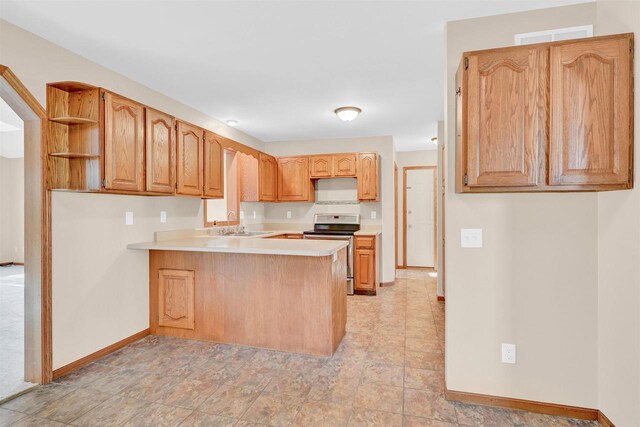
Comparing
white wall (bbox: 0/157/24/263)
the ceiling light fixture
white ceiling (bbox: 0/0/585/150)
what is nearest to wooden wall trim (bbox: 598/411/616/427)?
white ceiling (bbox: 0/0/585/150)

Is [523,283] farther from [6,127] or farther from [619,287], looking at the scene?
[6,127]

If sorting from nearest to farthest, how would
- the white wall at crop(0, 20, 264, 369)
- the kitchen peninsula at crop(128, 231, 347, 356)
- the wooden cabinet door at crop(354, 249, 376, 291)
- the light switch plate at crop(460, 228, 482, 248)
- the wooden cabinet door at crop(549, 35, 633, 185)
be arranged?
the wooden cabinet door at crop(549, 35, 633, 185), the light switch plate at crop(460, 228, 482, 248), the white wall at crop(0, 20, 264, 369), the kitchen peninsula at crop(128, 231, 347, 356), the wooden cabinet door at crop(354, 249, 376, 291)

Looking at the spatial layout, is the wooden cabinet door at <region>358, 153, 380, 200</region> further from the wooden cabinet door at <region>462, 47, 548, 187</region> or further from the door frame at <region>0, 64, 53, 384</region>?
the door frame at <region>0, 64, 53, 384</region>

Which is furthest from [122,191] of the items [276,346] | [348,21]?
[348,21]

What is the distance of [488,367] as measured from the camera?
2125mm

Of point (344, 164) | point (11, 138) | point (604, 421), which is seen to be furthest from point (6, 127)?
point (604, 421)

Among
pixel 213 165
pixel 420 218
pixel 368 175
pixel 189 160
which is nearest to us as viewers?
pixel 189 160

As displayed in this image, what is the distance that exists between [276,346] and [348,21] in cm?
265

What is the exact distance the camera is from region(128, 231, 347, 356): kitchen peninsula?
2869 mm

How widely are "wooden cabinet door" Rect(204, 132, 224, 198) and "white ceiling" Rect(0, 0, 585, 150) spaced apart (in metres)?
0.43

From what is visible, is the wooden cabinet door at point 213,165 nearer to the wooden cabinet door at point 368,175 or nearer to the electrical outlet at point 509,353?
the wooden cabinet door at point 368,175

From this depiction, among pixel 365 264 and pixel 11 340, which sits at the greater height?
pixel 365 264

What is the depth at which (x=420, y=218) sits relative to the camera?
6.81 metres

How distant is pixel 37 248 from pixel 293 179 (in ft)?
11.9
